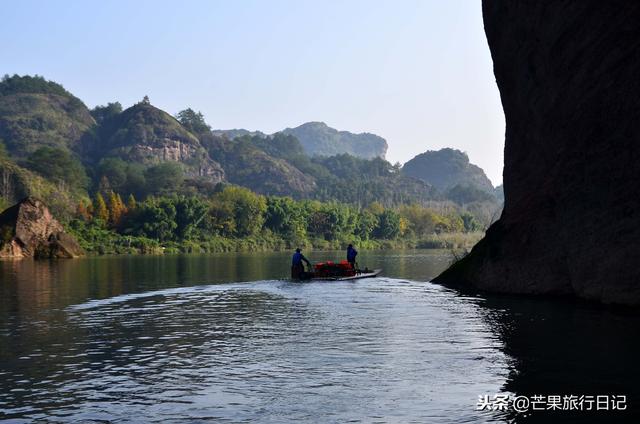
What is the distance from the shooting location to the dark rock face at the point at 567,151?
23.8 metres

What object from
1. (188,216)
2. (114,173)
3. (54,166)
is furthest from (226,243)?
(114,173)

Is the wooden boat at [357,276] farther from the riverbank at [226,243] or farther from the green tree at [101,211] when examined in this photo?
the green tree at [101,211]

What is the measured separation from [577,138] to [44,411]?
2133 cm

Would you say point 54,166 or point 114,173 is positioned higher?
point 114,173

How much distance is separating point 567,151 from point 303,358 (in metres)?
15.9

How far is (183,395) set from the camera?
1286 cm

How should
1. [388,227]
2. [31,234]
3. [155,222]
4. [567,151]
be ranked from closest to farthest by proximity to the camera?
[567,151] < [31,234] < [155,222] < [388,227]

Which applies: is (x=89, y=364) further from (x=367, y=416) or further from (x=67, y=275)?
(x=67, y=275)

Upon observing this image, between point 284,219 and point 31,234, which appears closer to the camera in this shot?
point 31,234

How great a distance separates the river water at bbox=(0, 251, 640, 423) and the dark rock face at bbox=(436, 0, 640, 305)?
1.83 metres

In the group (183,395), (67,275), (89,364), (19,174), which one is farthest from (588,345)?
(19,174)

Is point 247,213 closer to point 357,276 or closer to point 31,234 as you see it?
point 31,234

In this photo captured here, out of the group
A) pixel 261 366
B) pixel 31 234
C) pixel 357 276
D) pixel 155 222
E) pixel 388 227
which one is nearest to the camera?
pixel 261 366

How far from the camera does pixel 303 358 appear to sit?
16141 millimetres
